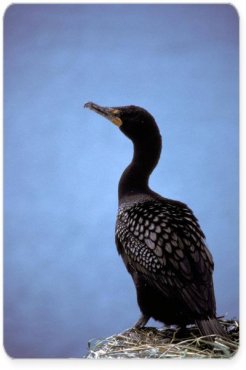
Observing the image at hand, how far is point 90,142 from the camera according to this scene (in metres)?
2.61

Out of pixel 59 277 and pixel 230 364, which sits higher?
pixel 59 277

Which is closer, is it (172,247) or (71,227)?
(172,247)

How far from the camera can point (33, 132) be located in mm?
2613

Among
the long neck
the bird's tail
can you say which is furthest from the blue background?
the bird's tail

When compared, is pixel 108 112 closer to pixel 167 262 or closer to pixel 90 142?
pixel 90 142

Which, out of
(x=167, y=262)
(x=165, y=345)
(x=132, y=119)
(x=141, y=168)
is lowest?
(x=165, y=345)

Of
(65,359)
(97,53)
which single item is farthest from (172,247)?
(97,53)

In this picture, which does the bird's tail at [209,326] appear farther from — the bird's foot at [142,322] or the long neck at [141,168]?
the long neck at [141,168]

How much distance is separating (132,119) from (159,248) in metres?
0.49

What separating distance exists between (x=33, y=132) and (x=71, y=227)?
0.37 m

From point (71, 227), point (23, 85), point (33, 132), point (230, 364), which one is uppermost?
point (23, 85)

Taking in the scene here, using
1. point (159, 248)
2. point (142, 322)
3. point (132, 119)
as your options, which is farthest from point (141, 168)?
point (142, 322)

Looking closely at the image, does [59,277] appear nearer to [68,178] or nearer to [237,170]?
[68,178]

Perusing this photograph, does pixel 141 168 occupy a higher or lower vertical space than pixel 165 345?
higher
